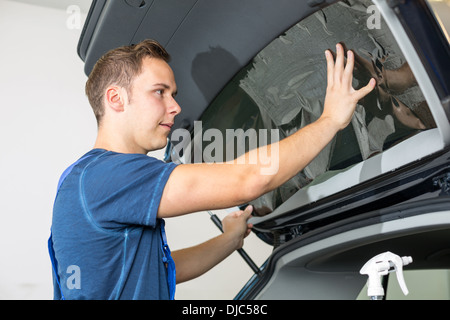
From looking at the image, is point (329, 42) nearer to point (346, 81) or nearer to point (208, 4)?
point (346, 81)

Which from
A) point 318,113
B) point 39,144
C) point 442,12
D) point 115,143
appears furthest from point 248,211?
point 39,144

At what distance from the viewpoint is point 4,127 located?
3.86m

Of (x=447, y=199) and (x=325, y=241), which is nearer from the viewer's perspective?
(x=447, y=199)

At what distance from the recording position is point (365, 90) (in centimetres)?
113

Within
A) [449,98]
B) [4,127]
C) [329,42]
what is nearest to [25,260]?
[4,127]

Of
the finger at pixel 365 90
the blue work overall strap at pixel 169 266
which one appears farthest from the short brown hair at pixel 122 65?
the finger at pixel 365 90

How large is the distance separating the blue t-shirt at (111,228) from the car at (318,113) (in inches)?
14.8

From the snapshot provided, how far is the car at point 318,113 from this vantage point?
1.03 meters

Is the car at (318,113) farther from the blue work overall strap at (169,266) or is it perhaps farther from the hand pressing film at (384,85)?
the blue work overall strap at (169,266)

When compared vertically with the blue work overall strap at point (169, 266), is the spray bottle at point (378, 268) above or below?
below

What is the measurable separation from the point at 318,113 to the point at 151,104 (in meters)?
0.47

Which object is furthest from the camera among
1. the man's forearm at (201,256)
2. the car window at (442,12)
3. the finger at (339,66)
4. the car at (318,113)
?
the man's forearm at (201,256)

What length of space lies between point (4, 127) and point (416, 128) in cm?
354

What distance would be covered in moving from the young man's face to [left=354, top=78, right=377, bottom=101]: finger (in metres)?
0.46
